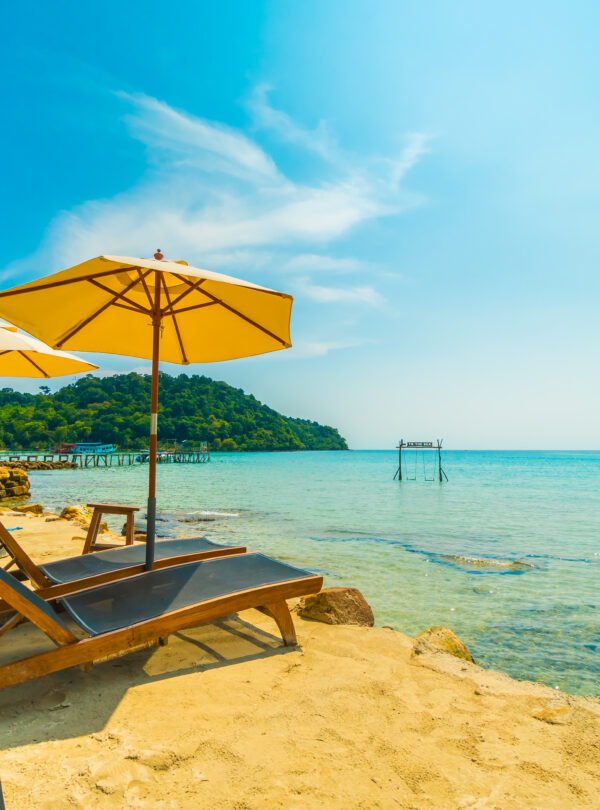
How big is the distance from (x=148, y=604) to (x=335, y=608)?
1845 mm

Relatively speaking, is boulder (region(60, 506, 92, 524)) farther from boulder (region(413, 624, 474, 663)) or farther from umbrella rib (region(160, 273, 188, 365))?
boulder (region(413, 624, 474, 663))

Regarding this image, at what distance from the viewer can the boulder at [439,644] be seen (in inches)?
140

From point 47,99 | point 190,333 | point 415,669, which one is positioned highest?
point 47,99

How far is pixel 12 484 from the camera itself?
17.8 metres

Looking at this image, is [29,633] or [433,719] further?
[29,633]

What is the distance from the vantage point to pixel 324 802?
70.3 inches

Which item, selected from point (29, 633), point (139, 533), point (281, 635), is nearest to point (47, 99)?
point (139, 533)

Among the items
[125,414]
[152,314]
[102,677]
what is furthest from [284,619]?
[125,414]

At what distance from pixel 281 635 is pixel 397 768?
64.6 inches

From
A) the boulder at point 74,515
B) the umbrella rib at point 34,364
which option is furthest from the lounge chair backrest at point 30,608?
the boulder at point 74,515

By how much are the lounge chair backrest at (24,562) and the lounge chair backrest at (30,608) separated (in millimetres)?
975

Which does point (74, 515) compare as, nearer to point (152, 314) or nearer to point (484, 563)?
point (152, 314)

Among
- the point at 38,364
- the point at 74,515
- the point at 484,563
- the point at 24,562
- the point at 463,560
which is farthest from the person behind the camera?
the point at 74,515

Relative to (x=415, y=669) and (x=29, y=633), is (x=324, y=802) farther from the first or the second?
(x=29, y=633)
